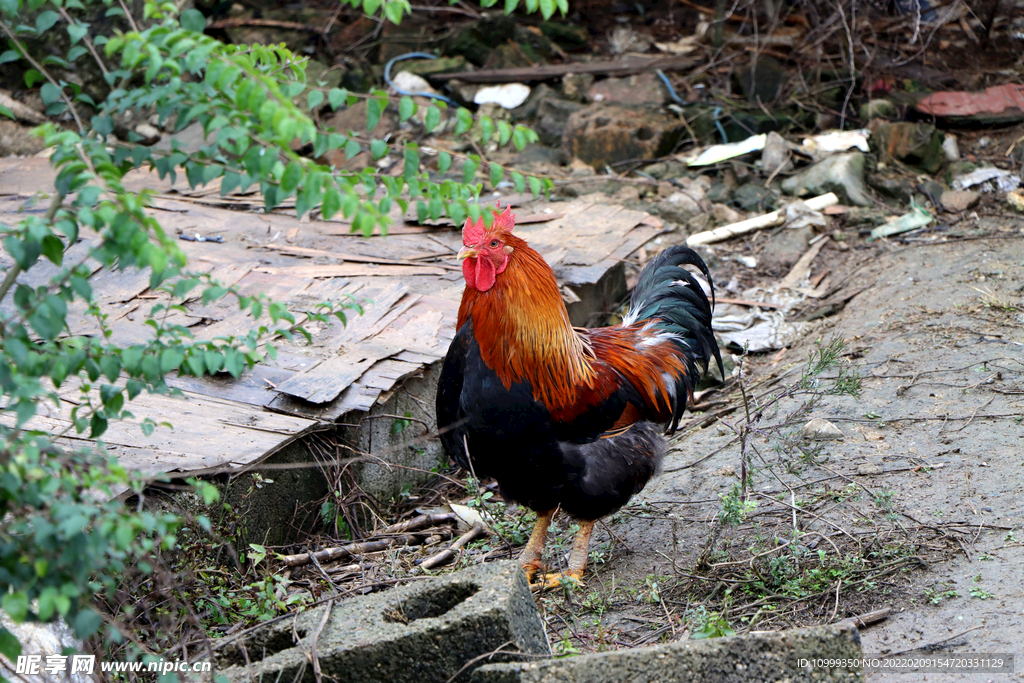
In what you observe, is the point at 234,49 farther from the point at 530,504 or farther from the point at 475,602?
the point at 530,504

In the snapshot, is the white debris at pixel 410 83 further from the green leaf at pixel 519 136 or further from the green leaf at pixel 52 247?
the green leaf at pixel 52 247

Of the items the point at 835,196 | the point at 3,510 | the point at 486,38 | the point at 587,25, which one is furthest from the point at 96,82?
the point at 3,510

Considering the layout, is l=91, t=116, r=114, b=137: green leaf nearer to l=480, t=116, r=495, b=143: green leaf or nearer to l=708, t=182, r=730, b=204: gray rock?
l=480, t=116, r=495, b=143: green leaf

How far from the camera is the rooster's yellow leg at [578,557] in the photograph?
13.2 feet

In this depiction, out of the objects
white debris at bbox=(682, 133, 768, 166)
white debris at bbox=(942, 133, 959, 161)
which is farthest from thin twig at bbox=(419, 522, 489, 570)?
white debris at bbox=(942, 133, 959, 161)

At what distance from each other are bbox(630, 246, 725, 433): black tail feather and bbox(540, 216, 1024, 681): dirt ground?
398 millimetres

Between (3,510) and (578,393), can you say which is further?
(578,393)

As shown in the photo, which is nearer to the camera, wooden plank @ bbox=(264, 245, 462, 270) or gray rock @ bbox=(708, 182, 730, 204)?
wooden plank @ bbox=(264, 245, 462, 270)

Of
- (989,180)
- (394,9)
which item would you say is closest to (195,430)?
(394,9)

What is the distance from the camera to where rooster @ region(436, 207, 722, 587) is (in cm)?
374

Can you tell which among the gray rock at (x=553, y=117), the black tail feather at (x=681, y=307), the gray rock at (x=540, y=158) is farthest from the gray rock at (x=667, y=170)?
the black tail feather at (x=681, y=307)

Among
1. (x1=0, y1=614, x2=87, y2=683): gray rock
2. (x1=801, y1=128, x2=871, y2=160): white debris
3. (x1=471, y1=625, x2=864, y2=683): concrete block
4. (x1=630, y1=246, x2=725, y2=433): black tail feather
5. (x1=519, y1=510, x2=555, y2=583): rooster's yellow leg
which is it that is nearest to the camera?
(x1=471, y1=625, x2=864, y2=683): concrete block

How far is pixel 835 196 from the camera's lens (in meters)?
8.58

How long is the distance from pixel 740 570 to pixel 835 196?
593cm
